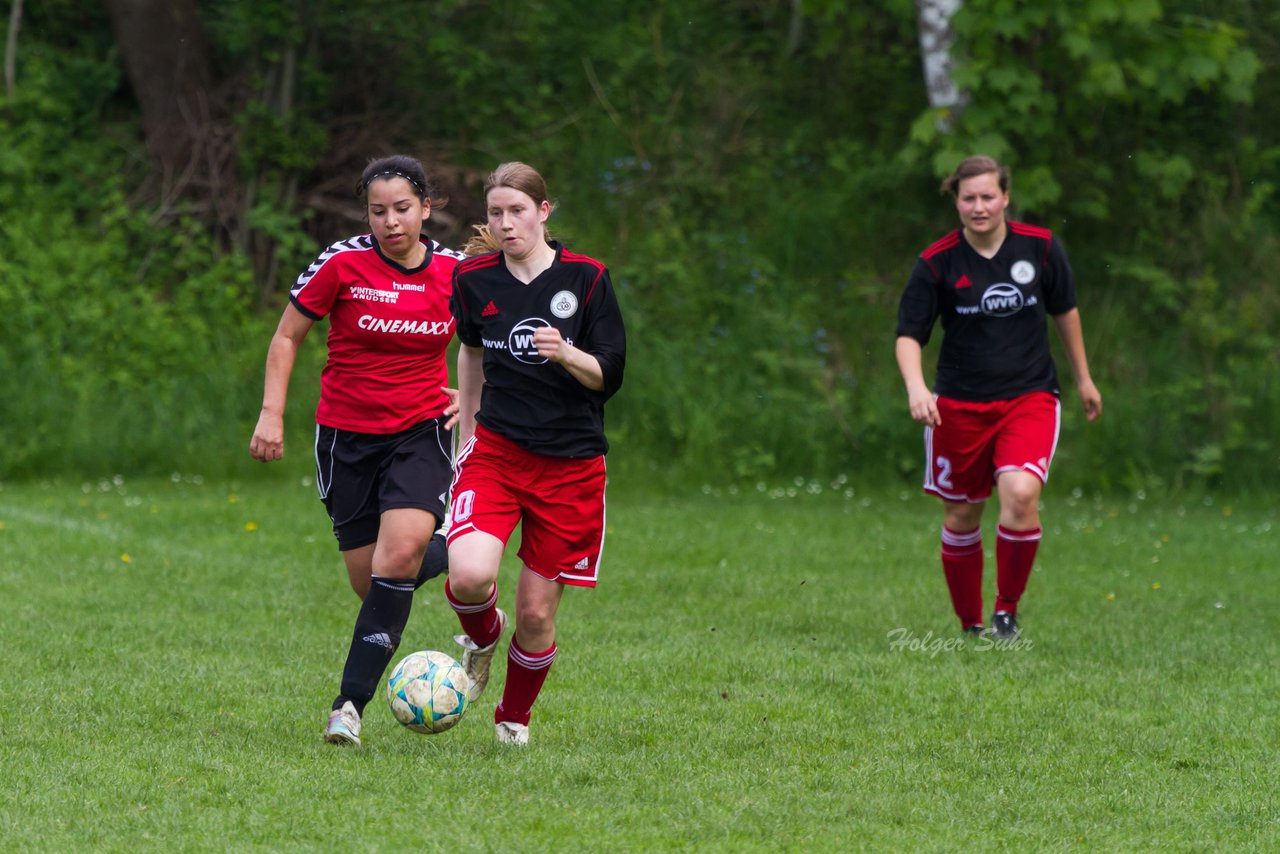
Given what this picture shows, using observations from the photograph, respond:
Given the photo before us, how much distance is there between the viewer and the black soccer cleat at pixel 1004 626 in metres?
8.04

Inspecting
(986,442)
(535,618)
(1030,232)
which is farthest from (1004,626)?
(535,618)

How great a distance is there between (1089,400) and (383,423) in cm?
349

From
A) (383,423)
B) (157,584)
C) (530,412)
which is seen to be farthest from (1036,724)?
(157,584)

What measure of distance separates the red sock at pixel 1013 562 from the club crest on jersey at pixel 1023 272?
3.73ft

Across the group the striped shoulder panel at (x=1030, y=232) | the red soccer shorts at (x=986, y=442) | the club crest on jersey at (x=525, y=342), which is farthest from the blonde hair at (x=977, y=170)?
the club crest on jersey at (x=525, y=342)

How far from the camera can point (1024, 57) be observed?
15.0m

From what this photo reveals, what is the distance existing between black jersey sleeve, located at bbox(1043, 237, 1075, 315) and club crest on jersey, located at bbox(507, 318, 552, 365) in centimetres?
323

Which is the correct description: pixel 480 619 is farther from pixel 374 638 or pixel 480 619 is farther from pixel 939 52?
pixel 939 52

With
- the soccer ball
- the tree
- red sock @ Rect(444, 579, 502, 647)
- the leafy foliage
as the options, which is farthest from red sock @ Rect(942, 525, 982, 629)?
the tree

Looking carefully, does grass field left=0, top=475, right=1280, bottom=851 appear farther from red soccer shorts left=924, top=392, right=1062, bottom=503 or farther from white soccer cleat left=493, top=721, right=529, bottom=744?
red soccer shorts left=924, top=392, right=1062, bottom=503

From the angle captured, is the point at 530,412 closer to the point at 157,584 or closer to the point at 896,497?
the point at 157,584

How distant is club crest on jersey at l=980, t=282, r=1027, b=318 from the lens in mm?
7887

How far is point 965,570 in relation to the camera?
816cm

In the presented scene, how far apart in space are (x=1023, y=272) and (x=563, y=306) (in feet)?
10.0
